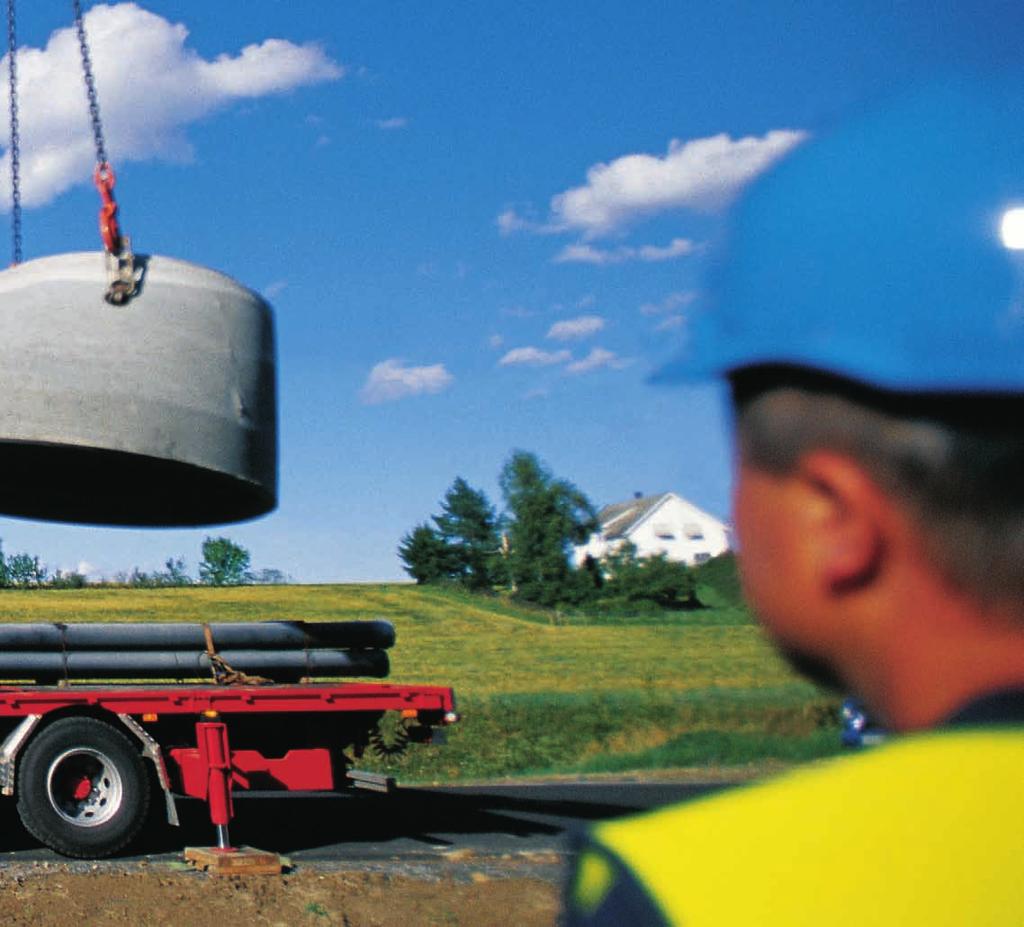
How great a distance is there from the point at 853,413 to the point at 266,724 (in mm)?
11062

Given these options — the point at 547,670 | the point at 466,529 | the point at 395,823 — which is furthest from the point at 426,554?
the point at 395,823

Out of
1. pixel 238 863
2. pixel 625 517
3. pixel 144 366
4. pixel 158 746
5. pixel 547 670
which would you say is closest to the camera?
pixel 144 366

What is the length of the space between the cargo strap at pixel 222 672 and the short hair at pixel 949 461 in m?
11.4

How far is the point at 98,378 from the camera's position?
285 inches

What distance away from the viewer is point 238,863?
1005cm

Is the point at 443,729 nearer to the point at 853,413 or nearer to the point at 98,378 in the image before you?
the point at 98,378

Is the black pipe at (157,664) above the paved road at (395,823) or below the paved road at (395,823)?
above

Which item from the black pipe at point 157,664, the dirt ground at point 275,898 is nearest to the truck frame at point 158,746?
the black pipe at point 157,664

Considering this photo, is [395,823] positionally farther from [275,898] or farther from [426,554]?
[426,554]

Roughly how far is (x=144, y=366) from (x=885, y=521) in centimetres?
671

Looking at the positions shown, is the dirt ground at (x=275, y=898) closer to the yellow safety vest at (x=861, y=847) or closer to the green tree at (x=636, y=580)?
the yellow safety vest at (x=861, y=847)

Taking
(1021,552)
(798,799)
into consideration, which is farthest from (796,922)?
(1021,552)

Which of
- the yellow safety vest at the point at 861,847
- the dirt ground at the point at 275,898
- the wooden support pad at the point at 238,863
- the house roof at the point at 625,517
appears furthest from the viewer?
the house roof at the point at 625,517

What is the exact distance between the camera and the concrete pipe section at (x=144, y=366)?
7.25 metres
